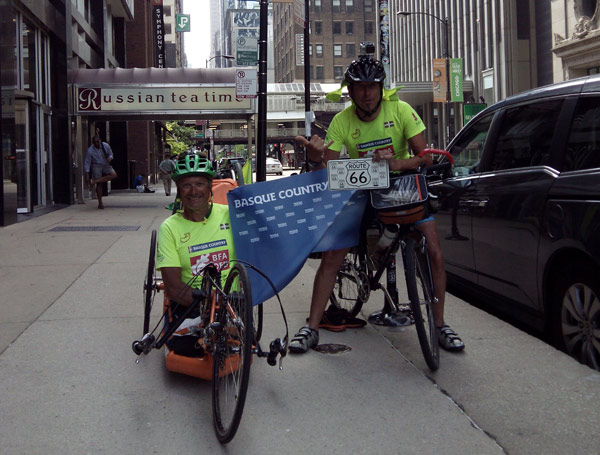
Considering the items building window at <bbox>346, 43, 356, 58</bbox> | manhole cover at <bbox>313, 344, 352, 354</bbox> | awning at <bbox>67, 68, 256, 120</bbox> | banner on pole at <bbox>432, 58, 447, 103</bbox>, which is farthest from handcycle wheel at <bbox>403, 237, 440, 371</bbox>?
building window at <bbox>346, 43, 356, 58</bbox>

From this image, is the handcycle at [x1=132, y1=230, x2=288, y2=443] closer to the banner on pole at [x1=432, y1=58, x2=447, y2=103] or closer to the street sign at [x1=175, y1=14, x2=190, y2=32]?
the banner on pole at [x1=432, y1=58, x2=447, y2=103]

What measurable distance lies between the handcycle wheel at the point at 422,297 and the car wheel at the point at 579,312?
2.87 ft

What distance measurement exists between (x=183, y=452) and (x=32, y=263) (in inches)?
233

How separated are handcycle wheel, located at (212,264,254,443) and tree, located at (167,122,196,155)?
6056cm

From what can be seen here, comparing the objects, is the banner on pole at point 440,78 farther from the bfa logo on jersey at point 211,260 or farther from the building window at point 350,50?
the building window at point 350,50

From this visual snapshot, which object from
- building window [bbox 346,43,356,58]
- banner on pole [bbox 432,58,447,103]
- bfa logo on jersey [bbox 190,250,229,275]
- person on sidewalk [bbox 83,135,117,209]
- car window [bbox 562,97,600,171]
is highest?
building window [bbox 346,43,356,58]

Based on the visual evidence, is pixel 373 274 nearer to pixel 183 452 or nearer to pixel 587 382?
pixel 587 382

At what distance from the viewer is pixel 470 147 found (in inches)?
242

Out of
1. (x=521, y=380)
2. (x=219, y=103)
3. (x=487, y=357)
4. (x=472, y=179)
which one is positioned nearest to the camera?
(x=521, y=380)

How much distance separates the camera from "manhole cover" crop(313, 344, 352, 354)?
4.66m

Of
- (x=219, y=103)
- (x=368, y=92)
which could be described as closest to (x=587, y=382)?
(x=368, y=92)

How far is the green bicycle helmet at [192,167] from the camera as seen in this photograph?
3.96m

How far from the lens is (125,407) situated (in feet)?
12.3

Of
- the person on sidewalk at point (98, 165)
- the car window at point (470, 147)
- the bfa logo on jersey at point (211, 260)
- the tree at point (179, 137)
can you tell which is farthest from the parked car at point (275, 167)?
the bfa logo on jersey at point (211, 260)
